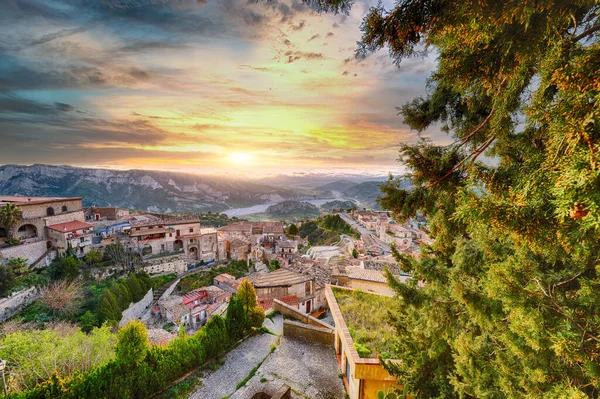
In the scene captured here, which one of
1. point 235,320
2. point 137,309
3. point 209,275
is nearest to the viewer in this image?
point 235,320

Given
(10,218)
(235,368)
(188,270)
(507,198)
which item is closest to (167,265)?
(188,270)

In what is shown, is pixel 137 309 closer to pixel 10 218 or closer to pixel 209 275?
pixel 209 275

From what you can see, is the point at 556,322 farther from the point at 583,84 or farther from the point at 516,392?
the point at 583,84

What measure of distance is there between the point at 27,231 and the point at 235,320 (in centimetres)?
2348

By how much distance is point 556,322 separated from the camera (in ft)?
7.95

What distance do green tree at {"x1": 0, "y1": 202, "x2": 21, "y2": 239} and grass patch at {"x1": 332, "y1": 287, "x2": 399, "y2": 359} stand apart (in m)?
25.9

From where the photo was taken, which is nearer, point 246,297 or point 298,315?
point 246,297

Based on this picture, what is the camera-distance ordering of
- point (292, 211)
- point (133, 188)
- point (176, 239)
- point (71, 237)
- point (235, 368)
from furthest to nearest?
point (133, 188) → point (292, 211) → point (176, 239) → point (71, 237) → point (235, 368)

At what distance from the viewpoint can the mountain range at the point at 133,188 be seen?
95938 millimetres

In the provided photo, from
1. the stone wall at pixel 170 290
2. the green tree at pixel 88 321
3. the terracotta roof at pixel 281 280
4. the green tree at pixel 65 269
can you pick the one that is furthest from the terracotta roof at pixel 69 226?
the terracotta roof at pixel 281 280

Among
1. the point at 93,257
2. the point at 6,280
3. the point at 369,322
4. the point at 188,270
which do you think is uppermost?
the point at 369,322

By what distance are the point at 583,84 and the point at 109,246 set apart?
1092 inches

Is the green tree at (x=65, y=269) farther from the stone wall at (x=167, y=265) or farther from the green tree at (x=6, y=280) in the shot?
the stone wall at (x=167, y=265)

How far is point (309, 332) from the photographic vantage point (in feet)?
31.0
